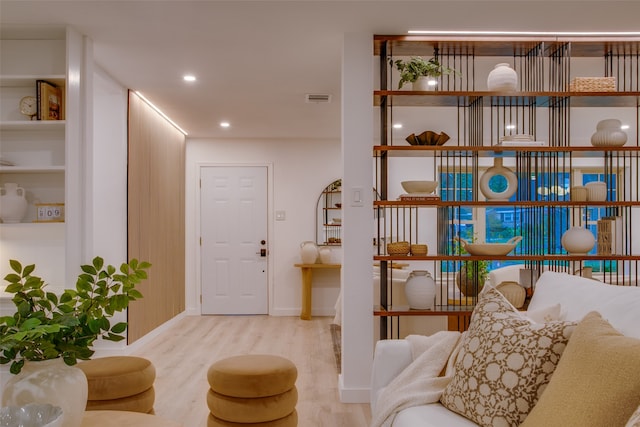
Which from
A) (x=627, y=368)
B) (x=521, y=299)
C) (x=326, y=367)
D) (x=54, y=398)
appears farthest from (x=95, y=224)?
(x=627, y=368)

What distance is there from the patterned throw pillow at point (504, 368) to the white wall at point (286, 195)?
5.04m

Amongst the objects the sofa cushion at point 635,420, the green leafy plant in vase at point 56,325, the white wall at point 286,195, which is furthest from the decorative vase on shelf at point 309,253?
the sofa cushion at point 635,420

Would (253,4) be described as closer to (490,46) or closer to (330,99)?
(490,46)

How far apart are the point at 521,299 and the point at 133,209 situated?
3434mm

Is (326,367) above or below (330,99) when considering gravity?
below

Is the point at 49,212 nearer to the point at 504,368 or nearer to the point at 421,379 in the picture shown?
the point at 421,379

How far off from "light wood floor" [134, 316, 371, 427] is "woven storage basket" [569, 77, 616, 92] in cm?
258

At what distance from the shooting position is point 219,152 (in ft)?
22.4

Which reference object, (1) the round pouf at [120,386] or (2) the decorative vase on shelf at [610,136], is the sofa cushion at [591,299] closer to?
(2) the decorative vase on shelf at [610,136]

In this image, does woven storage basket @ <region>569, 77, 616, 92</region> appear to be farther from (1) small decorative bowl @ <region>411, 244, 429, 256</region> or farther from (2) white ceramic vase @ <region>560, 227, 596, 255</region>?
(1) small decorative bowl @ <region>411, 244, 429, 256</region>

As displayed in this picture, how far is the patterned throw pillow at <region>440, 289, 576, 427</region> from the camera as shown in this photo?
1512mm

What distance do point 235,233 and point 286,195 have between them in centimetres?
88

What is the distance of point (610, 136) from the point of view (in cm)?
341

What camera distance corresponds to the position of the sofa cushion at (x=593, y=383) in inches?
46.9
